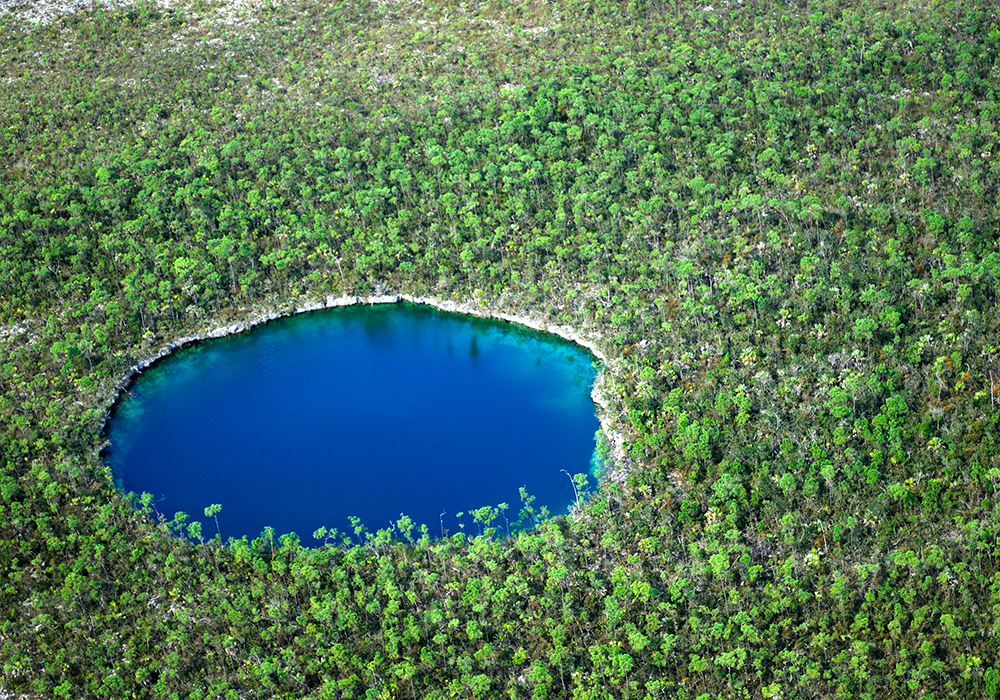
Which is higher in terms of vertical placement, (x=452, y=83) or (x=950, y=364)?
(x=452, y=83)

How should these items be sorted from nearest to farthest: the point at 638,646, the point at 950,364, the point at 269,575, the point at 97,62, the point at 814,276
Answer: the point at 638,646 < the point at 269,575 < the point at 950,364 < the point at 814,276 < the point at 97,62

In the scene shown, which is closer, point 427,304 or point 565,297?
point 565,297

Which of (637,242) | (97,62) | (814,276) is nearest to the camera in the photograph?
(814,276)

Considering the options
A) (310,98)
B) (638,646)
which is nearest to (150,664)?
(638,646)

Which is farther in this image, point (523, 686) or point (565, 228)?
point (565, 228)

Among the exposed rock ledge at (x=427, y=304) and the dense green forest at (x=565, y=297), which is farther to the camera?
the exposed rock ledge at (x=427, y=304)

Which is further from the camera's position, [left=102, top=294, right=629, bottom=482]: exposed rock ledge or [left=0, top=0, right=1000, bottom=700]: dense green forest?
[left=102, top=294, right=629, bottom=482]: exposed rock ledge

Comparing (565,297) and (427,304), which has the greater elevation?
(427,304)

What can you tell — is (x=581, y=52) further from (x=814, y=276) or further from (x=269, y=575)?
(x=269, y=575)
